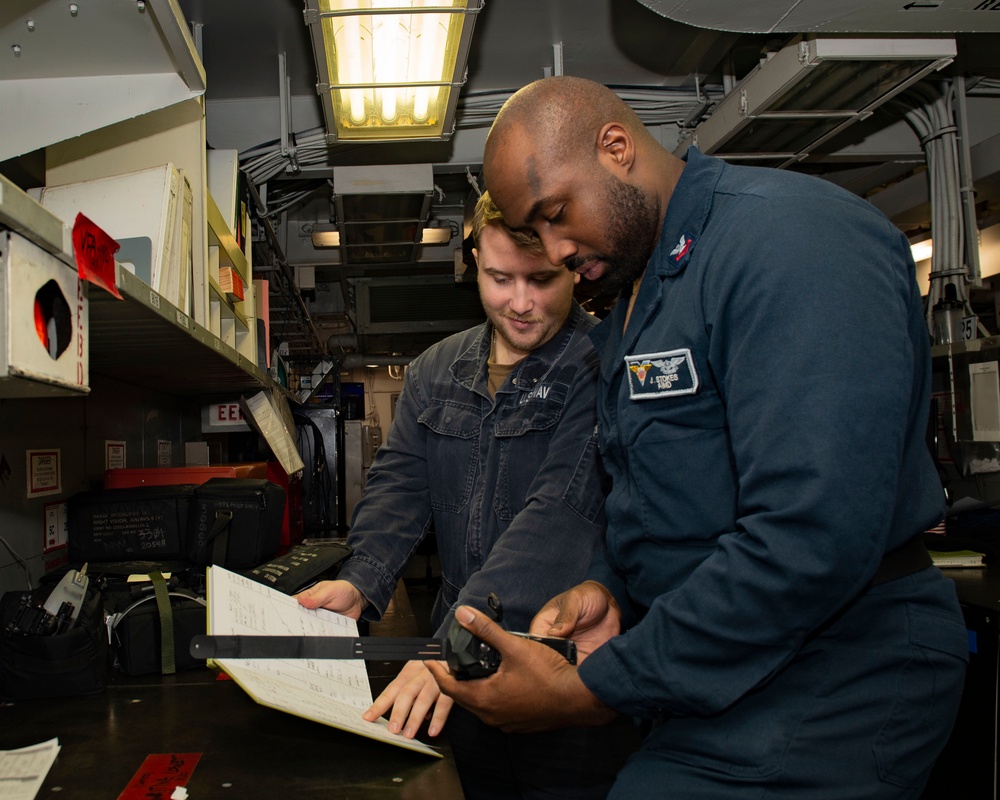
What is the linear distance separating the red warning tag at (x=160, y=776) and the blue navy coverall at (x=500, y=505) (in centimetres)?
58

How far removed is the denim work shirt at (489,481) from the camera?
1.63 meters

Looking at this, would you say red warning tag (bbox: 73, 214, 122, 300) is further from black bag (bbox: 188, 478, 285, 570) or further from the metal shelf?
black bag (bbox: 188, 478, 285, 570)

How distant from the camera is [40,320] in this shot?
99 cm

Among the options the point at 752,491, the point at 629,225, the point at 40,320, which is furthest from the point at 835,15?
the point at 40,320

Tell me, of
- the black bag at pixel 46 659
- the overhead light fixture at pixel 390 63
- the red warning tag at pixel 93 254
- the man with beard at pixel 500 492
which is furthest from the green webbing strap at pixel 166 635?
the overhead light fixture at pixel 390 63

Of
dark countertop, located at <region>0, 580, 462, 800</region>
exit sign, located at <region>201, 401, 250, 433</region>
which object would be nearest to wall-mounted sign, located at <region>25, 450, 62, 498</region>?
dark countertop, located at <region>0, 580, 462, 800</region>

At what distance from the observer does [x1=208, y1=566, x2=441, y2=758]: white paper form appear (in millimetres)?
1109

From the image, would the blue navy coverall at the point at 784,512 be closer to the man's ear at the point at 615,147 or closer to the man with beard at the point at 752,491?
the man with beard at the point at 752,491

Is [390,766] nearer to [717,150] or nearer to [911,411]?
[911,411]

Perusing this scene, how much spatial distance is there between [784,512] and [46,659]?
1.48 m

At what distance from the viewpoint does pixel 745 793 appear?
0.92 metres

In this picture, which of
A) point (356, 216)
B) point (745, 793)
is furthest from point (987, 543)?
point (356, 216)

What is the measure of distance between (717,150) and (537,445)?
2.09 metres

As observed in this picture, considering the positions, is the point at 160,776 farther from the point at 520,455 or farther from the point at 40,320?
the point at 520,455
